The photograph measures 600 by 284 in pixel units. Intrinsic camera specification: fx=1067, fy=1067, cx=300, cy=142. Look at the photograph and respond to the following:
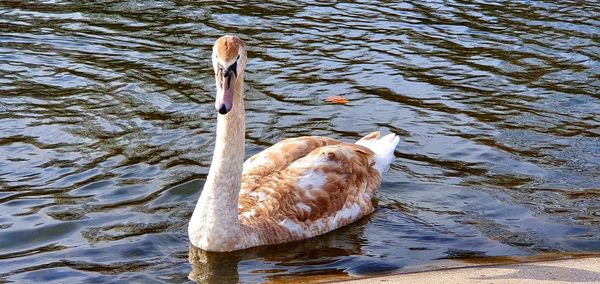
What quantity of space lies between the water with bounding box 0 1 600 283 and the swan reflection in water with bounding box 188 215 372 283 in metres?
0.02

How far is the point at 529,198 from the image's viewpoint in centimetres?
988

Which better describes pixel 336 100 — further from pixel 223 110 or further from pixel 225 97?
pixel 223 110

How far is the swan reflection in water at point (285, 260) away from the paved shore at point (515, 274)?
0.63 metres

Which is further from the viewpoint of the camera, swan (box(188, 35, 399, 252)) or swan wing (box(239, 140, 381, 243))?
swan wing (box(239, 140, 381, 243))

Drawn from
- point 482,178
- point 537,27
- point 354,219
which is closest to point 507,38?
point 537,27

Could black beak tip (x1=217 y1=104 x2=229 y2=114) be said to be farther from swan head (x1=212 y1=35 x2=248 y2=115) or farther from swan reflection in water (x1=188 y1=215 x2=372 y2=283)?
swan reflection in water (x1=188 y1=215 x2=372 y2=283)

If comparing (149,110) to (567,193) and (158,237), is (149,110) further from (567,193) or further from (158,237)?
(567,193)

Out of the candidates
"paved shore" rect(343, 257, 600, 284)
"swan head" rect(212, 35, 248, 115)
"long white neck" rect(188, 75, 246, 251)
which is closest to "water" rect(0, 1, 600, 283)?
"long white neck" rect(188, 75, 246, 251)

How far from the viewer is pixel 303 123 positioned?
38.7 feet

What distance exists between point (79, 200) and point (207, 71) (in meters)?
4.18

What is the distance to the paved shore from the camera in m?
7.57

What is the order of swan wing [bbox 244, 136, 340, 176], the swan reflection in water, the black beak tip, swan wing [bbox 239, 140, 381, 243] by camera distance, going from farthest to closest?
swan wing [bbox 244, 136, 340, 176]
swan wing [bbox 239, 140, 381, 243]
the swan reflection in water
the black beak tip

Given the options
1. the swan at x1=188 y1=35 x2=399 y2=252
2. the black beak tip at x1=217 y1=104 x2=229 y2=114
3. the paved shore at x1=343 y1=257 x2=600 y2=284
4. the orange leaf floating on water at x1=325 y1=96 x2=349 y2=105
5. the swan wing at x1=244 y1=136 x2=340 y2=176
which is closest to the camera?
the paved shore at x1=343 y1=257 x2=600 y2=284

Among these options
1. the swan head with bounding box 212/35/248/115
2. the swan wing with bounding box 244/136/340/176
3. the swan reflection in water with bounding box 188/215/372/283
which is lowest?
the swan reflection in water with bounding box 188/215/372/283
